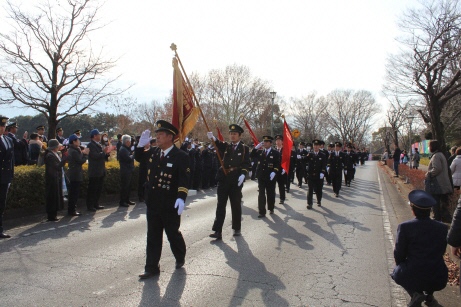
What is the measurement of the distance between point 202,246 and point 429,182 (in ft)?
18.3

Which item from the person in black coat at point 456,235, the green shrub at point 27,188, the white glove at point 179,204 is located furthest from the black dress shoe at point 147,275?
the green shrub at point 27,188

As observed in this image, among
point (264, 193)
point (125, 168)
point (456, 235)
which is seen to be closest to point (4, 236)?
point (125, 168)

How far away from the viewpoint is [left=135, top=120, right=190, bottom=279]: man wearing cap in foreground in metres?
5.45

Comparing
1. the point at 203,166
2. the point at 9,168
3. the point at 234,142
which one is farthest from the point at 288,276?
the point at 203,166

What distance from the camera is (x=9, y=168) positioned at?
25.7 feet

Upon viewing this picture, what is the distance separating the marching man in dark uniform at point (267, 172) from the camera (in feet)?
34.3

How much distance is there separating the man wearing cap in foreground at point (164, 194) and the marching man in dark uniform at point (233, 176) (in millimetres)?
2113

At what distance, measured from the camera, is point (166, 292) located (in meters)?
4.79

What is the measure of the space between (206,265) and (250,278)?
0.82m

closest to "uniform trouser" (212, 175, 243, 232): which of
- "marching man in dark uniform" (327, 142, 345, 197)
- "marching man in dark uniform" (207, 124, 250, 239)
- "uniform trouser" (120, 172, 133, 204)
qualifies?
"marching man in dark uniform" (207, 124, 250, 239)

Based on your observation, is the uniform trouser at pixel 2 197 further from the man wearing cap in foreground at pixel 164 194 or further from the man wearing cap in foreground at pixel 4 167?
the man wearing cap in foreground at pixel 164 194

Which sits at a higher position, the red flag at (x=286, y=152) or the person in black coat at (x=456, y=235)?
the red flag at (x=286, y=152)

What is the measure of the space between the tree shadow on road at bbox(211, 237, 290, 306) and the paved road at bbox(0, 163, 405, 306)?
0.04 ft

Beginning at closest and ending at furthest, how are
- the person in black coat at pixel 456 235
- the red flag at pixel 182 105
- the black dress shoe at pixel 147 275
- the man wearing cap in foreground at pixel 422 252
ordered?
the person in black coat at pixel 456 235 → the man wearing cap in foreground at pixel 422 252 → the black dress shoe at pixel 147 275 → the red flag at pixel 182 105
